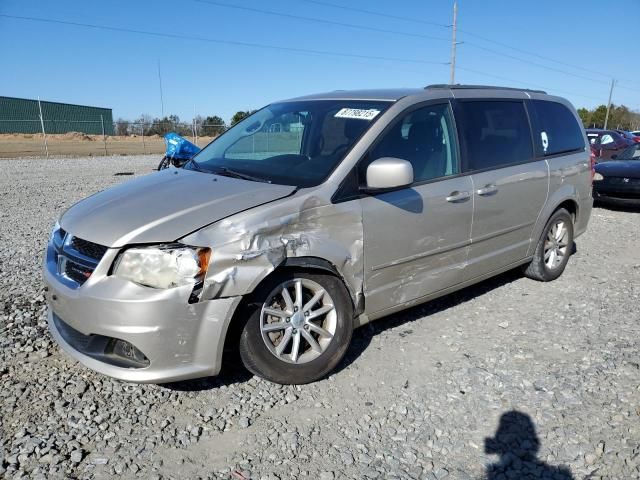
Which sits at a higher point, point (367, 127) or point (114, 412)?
point (367, 127)

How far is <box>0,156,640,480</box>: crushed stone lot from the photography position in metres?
2.46

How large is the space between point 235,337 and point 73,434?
3.24 ft

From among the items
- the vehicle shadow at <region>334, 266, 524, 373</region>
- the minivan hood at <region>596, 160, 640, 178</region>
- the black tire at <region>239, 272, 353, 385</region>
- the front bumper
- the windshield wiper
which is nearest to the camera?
the front bumper

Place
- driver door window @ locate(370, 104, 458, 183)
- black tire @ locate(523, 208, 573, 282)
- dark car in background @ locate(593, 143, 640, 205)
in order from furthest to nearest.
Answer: dark car in background @ locate(593, 143, 640, 205) < black tire @ locate(523, 208, 573, 282) < driver door window @ locate(370, 104, 458, 183)

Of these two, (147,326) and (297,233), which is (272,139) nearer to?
(297,233)

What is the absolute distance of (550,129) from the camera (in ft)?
15.9

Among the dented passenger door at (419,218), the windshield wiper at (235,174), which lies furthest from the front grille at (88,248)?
the dented passenger door at (419,218)

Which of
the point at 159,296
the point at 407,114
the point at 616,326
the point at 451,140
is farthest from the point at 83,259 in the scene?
the point at 616,326

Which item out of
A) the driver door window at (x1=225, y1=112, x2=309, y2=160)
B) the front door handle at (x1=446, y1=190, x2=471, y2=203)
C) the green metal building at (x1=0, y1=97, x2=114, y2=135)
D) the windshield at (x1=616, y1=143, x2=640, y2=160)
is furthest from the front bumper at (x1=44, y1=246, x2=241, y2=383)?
the green metal building at (x1=0, y1=97, x2=114, y2=135)

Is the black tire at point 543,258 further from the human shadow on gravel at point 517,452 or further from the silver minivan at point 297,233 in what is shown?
the human shadow on gravel at point 517,452

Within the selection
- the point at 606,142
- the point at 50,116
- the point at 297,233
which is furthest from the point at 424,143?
the point at 50,116

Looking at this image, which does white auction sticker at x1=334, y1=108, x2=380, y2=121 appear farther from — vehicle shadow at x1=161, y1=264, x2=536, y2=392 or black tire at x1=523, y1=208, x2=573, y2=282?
black tire at x1=523, y1=208, x2=573, y2=282

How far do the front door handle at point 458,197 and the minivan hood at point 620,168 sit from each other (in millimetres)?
7331

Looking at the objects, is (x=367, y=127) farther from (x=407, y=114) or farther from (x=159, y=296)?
(x=159, y=296)
